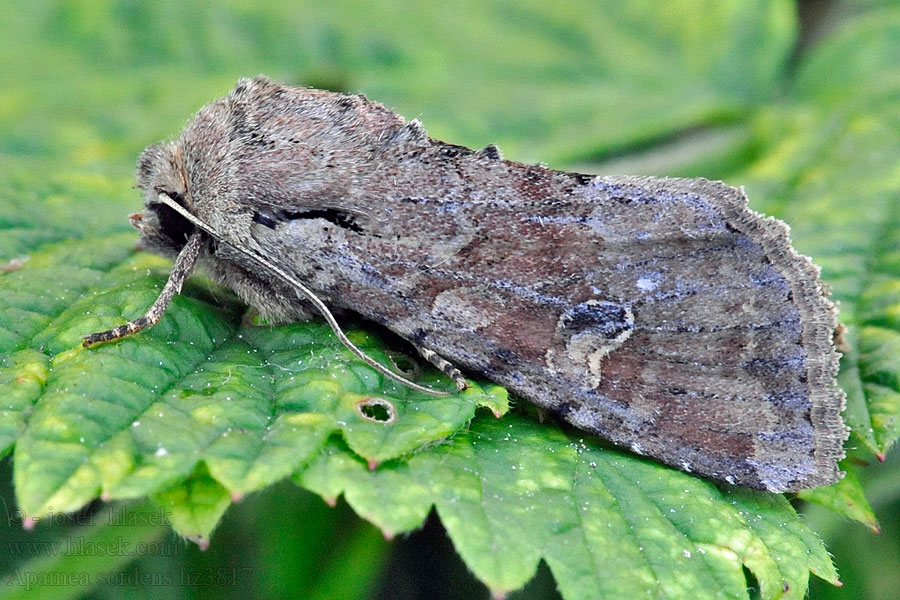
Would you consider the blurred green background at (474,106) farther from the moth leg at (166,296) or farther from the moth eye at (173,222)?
the moth leg at (166,296)

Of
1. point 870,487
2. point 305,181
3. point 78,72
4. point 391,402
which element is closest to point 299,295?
point 305,181

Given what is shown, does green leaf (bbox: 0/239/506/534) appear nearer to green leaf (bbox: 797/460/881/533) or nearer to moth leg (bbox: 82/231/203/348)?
moth leg (bbox: 82/231/203/348)

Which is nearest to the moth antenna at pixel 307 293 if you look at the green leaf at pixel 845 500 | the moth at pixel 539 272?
the moth at pixel 539 272

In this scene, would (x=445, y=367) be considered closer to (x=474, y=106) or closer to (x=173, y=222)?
(x=173, y=222)

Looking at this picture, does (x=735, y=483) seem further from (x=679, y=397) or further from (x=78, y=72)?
(x=78, y=72)

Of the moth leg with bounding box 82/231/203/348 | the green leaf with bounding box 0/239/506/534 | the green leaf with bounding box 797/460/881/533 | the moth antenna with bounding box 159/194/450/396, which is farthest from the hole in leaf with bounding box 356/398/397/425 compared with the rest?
the green leaf with bounding box 797/460/881/533

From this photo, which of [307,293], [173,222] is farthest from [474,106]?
[307,293]
